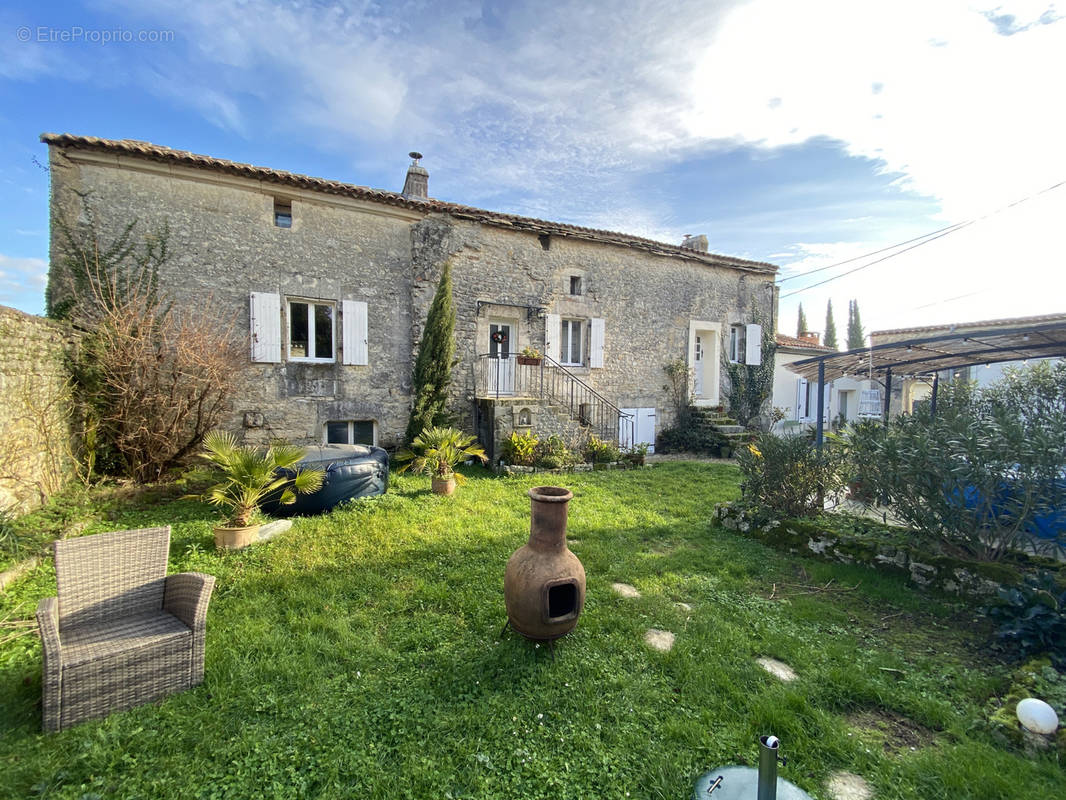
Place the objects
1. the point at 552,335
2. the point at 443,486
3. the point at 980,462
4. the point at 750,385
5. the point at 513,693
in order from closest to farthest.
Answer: the point at 513,693
the point at 980,462
the point at 443,486
the point at 552,335
the point at 750,385

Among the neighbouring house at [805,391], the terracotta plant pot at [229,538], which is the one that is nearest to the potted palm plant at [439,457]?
the terracotta plant pot at [229,538]

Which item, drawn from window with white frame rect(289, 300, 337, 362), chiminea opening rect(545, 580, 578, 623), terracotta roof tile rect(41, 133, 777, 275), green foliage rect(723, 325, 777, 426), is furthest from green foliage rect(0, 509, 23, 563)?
green foliage rect(723, 325, 777, 426)

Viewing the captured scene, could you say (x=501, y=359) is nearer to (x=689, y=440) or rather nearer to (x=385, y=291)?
(x=385, y=291)

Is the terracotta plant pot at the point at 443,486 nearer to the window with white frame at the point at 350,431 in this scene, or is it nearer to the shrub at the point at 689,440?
the window with white frame at the point at 350,431

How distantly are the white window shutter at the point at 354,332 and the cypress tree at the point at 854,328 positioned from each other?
3594 centimetres

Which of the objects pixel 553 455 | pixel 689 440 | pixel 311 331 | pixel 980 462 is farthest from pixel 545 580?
pixel 689 440

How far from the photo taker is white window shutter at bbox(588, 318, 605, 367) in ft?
37.1

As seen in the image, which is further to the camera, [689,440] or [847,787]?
[689,440]

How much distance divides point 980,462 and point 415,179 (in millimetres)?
10339

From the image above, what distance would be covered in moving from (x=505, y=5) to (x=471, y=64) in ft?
3.31

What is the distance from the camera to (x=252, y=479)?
15.8 ft

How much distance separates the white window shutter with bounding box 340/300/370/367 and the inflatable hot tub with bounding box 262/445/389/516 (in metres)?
2.83

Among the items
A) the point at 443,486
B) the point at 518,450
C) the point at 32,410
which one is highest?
the point at 32,410

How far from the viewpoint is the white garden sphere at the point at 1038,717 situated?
2.19 metres
